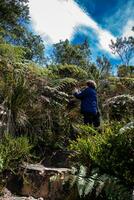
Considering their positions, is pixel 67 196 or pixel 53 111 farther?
pixel 53 111

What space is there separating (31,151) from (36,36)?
29.8 metres

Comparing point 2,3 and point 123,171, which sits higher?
point 2,3

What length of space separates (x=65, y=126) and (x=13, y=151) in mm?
2101

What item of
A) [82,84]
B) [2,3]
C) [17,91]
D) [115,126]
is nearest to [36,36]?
[2,3]

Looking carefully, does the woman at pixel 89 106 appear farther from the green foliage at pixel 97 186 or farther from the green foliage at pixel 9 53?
the green foliage at pixel 97 186

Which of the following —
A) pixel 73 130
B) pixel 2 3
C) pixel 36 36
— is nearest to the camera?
pixel 73 130

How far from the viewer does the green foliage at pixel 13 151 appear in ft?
27.1

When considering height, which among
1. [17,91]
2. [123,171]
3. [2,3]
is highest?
[2,3]

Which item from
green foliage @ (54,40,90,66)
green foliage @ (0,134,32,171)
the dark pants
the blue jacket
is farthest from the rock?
green foliage @ (54,40,90,66)

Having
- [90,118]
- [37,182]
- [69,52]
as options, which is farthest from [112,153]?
[69,52]

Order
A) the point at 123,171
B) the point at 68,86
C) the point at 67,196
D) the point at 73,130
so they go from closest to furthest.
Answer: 1. the point at 123,171
2. the point at 67,196
3. the point at 73,130
4. the point at 68,86

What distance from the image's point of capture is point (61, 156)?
9.39 m

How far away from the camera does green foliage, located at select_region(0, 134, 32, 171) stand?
27.1 ft

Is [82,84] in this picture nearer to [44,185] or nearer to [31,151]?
[31,151]
